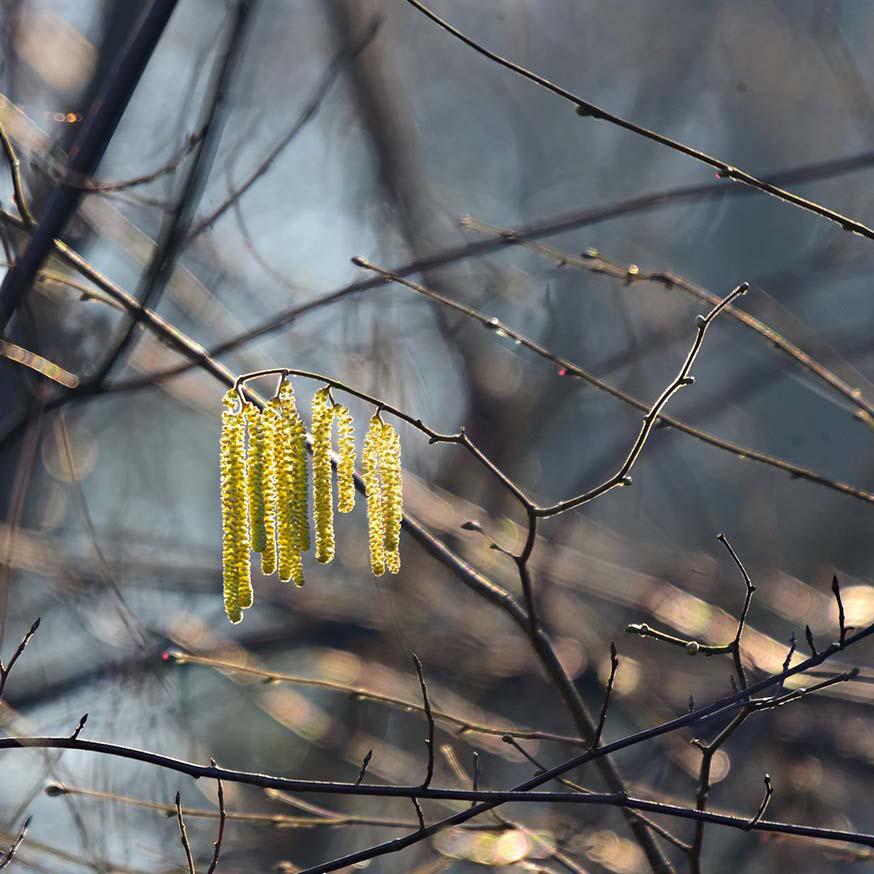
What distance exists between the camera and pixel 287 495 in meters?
1.67

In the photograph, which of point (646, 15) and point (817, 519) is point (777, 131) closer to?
point (646, 15)

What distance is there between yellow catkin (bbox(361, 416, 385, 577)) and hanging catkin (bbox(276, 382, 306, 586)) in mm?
119

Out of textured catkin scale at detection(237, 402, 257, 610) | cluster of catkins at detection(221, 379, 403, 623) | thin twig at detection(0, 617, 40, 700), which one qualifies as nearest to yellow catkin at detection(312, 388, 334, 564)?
cluster of catkins at detection(221, 379, 403, 623)

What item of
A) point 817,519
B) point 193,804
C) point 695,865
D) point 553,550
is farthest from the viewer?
point 817,519

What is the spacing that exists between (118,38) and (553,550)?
9.71ft

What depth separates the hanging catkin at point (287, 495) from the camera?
65.3 inches

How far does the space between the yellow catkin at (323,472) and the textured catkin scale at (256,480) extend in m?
0.09

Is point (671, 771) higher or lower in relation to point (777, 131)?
lower

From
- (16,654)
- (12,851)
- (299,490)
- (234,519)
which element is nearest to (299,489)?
(299,490)

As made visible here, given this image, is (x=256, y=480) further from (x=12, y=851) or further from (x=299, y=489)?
(x=12, y=851)

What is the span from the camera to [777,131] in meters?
9.63

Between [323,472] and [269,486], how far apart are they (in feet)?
0.32

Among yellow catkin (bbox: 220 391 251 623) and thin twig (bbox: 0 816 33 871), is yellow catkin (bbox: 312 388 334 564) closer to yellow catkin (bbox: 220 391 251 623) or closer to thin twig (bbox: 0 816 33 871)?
yellow catkin (bbox: 220 391 251 623)

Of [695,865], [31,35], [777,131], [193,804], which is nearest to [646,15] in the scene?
[777,131]
